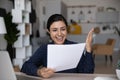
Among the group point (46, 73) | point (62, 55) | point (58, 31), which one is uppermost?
point (58, 31)

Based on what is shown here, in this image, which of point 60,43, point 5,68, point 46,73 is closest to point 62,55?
point 46,73

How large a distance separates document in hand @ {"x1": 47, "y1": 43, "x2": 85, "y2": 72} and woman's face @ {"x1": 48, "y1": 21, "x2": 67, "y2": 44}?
0.23m

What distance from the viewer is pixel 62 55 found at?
1.68 meters

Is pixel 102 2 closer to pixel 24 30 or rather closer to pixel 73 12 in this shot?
pixel 73 12

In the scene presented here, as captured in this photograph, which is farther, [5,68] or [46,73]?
[46,73]

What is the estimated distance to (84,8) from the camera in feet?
43.0

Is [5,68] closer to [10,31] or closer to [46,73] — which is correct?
[46,73]

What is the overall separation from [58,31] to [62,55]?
0.32 metres

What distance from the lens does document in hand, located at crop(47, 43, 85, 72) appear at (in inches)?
64.6

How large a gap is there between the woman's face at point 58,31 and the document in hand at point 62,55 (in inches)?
9.0

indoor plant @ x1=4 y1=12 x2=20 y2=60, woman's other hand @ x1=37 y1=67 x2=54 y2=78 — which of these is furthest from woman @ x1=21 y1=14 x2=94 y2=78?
indoor plant @ x1=4 y1=12 x2=20 y2=60

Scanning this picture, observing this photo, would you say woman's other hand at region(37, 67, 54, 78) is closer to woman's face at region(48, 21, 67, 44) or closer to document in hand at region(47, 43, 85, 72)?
document in hand at region(47, 43, 85, 72)

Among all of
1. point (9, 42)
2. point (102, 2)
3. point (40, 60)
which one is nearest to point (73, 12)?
point (102, 2)

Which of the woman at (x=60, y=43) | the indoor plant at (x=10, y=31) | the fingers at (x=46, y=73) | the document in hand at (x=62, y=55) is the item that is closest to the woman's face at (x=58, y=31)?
the woman at (x=60, y=43)
